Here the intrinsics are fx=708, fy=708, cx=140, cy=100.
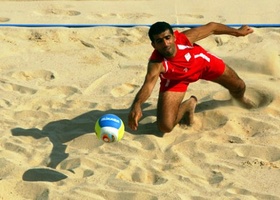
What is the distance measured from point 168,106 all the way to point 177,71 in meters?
0.33

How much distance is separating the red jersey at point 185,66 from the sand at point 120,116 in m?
0.41

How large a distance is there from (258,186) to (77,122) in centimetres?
203

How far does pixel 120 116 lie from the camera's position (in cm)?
684

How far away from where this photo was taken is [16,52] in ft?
28.0

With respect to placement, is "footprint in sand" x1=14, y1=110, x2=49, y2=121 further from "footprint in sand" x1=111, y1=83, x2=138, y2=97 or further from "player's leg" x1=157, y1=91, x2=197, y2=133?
"player's leg" x1=157, y1=91, x2=197, y2=133

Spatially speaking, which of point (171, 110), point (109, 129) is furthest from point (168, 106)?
point (109, 129)

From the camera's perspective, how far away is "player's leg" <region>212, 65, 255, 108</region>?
672cm

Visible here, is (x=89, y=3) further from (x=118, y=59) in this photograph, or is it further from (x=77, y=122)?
(x=77, y=122)

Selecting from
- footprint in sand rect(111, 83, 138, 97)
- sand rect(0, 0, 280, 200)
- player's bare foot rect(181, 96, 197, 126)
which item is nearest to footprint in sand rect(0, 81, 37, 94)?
sand rect(0, 0, 280, 200)

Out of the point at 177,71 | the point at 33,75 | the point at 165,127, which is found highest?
the point at 177,71

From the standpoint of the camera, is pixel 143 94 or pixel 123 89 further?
pixel 123 89

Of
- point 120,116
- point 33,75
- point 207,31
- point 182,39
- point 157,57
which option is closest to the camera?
point 157,57

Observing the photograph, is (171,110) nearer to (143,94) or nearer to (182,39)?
(143,94)

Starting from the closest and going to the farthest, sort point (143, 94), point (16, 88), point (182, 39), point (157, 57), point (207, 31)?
point (143, 94) → point (157, 57) → point (182, 39) → point (207, 31) → point (16, 88)
